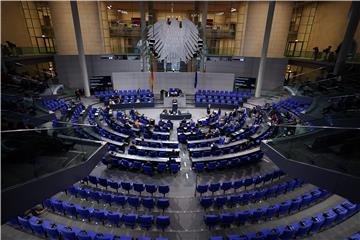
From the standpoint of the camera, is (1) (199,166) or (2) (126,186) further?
(1) (199,166)

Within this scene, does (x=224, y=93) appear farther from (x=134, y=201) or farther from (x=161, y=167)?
(x=134, y=201)

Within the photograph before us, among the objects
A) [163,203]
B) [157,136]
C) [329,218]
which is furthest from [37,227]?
[329,218]

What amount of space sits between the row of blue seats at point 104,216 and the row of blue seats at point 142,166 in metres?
3.43

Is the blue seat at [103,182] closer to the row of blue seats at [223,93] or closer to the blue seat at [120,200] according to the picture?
the blue seat at [120,200]

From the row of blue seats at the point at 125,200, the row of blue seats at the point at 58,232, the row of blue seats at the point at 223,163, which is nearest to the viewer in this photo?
the row of blue seats at the point at 58,232

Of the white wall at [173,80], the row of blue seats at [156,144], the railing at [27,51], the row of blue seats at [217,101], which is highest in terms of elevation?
the railing at [27,51]

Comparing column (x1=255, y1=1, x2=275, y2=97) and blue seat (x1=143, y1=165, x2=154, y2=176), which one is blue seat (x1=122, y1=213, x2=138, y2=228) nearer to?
blue seat (x1=143, y1=165, x2=154, y2=176)

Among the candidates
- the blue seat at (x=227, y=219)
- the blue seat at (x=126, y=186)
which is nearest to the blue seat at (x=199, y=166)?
the blue seat at (x=227, y=219)

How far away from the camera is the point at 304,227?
7746mm

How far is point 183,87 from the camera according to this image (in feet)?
86.6

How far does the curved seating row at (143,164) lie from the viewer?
11.7 metres

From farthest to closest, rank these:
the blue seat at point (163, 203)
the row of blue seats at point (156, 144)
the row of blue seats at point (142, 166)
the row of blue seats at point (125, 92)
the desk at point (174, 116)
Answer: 1. the row of blue seats at point (125, 92)
2. the desk at point (174, 116)
3. the row of blue seats at point (156, 144)
4. the row of blue seats at point (142, 166)
5. the blue seat at point (163, 203)

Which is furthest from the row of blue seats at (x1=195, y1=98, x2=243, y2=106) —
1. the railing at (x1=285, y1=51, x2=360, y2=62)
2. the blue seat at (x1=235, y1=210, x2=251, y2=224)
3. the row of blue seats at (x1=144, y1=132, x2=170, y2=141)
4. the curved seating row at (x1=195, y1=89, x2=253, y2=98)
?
the blue seat at (x1=235, y1=210, x2=251, y2=224)

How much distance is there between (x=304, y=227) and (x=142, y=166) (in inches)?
319
